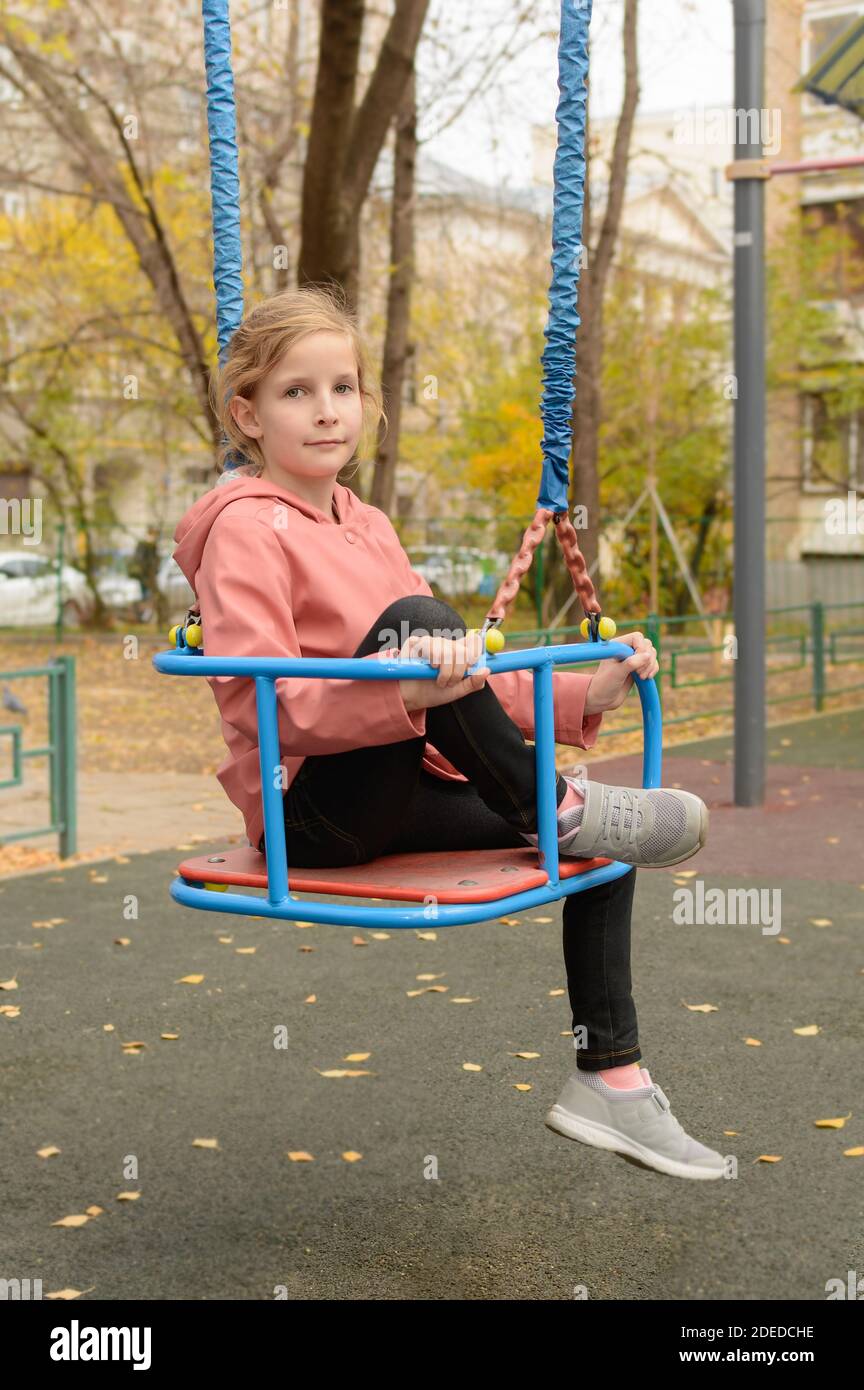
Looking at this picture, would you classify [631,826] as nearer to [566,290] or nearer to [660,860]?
[660,860]

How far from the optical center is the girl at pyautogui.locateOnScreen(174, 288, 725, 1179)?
2.52m

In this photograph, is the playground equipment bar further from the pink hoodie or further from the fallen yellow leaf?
the pink hoodie

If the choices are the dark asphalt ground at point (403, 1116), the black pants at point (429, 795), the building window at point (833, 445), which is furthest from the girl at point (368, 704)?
the building window at point (833, 445)

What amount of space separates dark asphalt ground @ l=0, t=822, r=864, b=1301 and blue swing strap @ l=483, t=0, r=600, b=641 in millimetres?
1249

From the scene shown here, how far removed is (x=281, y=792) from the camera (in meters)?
2.50

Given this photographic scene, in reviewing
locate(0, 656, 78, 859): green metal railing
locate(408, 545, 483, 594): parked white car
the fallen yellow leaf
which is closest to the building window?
locate(408, 545, 483, 594): parked white car

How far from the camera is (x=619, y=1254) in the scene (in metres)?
3.04

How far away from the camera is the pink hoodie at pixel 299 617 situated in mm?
2498

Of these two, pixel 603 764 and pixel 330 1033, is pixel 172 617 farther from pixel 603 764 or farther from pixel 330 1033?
pixel 330 1033

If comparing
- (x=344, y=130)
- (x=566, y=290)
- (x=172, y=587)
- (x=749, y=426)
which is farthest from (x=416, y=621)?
(x=172, y=587)

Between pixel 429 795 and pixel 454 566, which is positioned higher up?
pixel 454 566

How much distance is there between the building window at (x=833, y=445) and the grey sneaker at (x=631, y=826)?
75.4 feet

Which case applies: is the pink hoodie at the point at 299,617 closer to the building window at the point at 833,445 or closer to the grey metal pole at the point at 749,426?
the grey metal pole at the point at 749,426

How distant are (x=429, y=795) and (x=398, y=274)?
12.4 m
